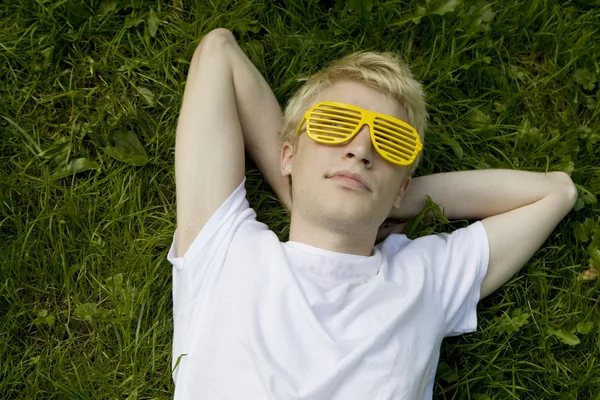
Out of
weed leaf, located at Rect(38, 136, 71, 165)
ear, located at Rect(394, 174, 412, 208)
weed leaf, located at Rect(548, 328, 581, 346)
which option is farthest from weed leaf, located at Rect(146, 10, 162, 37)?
weed leaf, located at Rect(548, 328, 581, 346)

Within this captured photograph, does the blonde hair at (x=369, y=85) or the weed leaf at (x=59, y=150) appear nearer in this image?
the blonde hair at (x=369, y=85)

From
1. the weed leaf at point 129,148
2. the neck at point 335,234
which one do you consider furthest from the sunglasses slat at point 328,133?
the weed leaf at point 129,148

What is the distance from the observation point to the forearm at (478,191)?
3.58 meters

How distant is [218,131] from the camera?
10.8 ft

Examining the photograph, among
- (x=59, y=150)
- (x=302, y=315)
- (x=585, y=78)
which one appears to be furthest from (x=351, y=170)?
(x=585, y=78)

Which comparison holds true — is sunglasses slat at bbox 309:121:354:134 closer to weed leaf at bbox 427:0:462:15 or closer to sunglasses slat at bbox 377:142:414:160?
sunglasses slat at bbox 377:142:414:160

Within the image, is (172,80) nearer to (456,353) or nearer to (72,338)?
(72,338)

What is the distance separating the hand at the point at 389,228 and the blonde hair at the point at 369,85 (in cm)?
42

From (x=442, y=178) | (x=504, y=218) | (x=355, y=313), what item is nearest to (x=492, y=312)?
(x=504, y=218)

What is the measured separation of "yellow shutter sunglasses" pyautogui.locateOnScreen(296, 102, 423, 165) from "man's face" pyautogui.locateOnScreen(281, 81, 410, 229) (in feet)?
0.14

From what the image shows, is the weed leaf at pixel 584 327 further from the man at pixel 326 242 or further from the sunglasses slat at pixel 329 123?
the sunglasses slat at pixel 329 123

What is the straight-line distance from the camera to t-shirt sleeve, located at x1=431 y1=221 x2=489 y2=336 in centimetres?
332

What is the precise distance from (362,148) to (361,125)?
0.12 m

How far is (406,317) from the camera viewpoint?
3.09m
